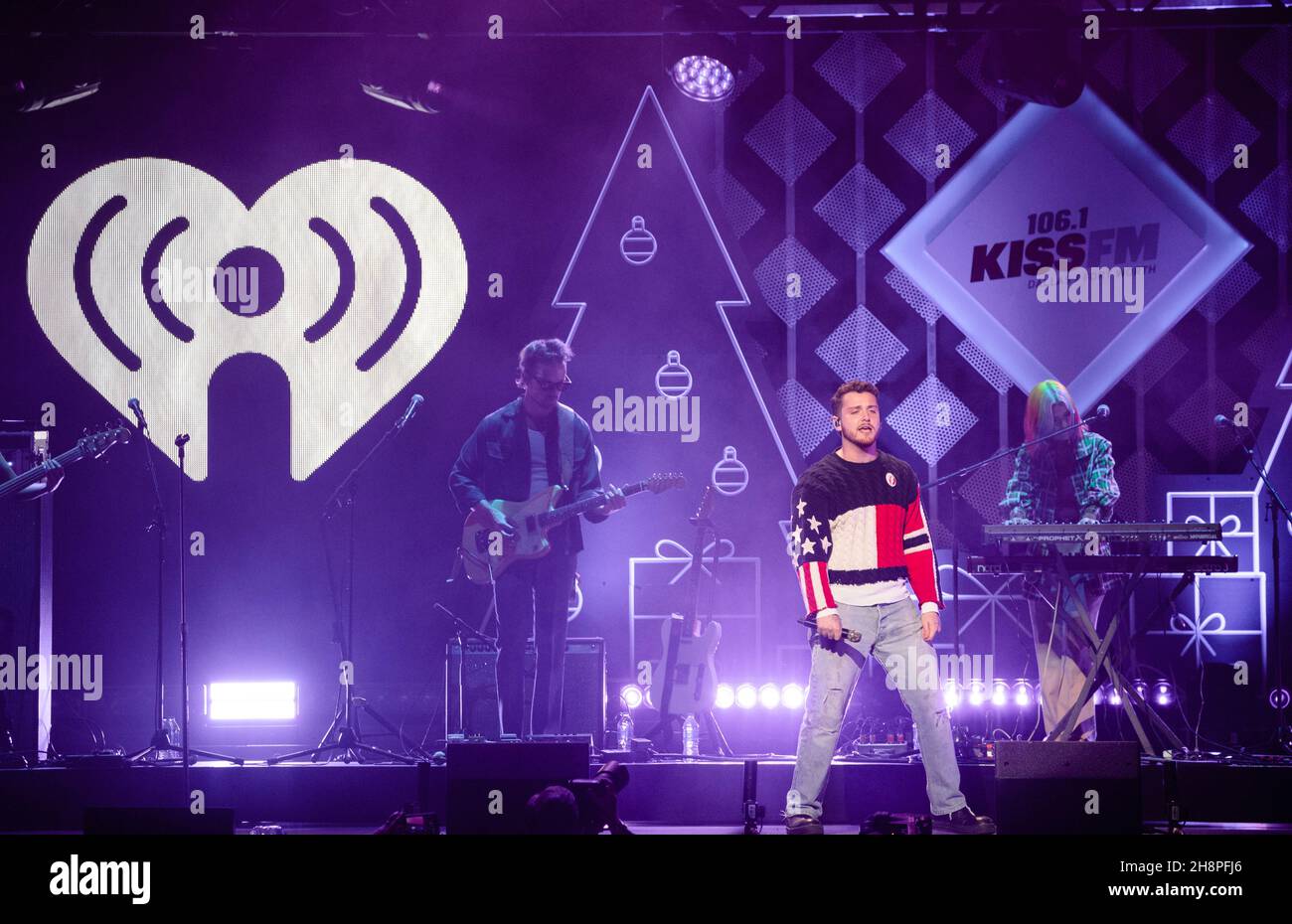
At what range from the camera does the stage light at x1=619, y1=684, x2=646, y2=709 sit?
8344 millimetres

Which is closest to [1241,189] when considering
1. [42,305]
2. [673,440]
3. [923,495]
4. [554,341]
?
[923,495]

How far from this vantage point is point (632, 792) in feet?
23.1

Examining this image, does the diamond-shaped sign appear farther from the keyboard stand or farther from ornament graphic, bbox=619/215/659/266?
the keyboard stand

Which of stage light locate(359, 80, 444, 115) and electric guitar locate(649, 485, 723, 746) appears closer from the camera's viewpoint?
electric guitar locate(649, 485, 723, 746)

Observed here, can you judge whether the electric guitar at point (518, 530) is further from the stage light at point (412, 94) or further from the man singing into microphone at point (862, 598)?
the stage light at point (412, 94)

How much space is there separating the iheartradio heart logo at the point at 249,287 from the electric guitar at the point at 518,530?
159 centimetres

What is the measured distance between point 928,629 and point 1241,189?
510cm

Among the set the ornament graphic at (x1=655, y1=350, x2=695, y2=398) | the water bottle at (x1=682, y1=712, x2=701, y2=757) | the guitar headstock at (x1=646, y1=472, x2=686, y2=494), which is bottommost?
the water bottle at (x1=682, y1=712, x2=701, y2=757)

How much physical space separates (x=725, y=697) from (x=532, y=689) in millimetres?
1312

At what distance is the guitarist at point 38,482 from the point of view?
7660 mm

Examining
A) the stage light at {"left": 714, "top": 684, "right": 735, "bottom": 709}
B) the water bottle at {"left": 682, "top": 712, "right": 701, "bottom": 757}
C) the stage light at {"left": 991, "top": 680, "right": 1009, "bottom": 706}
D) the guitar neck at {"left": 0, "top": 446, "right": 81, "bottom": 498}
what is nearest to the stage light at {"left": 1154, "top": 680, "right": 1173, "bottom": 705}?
the stage light at {"left": 991, "top": 680, "right": 1009, "bottom": 706}

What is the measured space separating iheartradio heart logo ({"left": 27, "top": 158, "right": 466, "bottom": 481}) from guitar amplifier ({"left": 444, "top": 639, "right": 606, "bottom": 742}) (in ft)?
6.60

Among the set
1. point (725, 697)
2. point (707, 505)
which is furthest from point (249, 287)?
point (725, 697)
